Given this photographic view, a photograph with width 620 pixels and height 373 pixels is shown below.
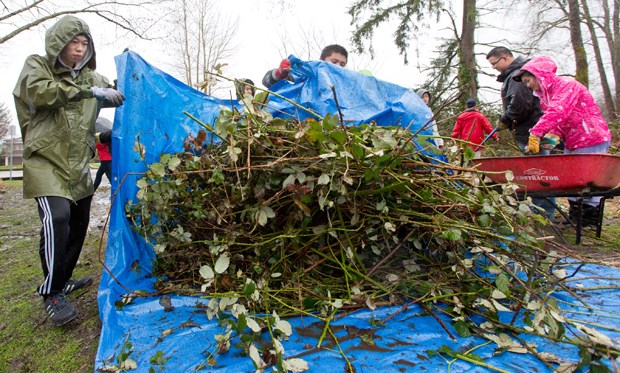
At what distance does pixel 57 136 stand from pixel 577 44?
13.5 metres

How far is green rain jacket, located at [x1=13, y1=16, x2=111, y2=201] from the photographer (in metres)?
1.85

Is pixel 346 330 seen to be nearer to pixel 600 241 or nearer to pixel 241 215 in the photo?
pixel 241 215

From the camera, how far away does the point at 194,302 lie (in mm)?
1830

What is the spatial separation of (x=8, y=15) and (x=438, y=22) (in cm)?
1170

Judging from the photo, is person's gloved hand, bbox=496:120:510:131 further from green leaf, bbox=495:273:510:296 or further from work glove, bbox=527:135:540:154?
green leaf, bbox=495:273:510:296

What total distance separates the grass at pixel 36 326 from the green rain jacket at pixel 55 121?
0.69 metres

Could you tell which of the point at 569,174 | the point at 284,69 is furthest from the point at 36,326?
the point at 569,174

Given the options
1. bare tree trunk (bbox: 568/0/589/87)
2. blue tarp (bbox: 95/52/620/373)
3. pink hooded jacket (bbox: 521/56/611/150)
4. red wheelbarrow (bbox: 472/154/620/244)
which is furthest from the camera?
bare tree trunk (bbox: 568/0/589/87)

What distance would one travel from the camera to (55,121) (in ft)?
6.41

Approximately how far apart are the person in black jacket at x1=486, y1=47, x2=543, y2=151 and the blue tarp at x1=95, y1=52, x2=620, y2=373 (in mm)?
1835

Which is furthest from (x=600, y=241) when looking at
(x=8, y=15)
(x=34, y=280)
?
(x=8, y=15)

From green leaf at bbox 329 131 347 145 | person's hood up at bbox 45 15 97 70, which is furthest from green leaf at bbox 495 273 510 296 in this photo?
person's hood up at bbox 45 15 97 70

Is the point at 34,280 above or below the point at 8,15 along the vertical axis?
below

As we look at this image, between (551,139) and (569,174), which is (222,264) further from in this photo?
(551,139)
